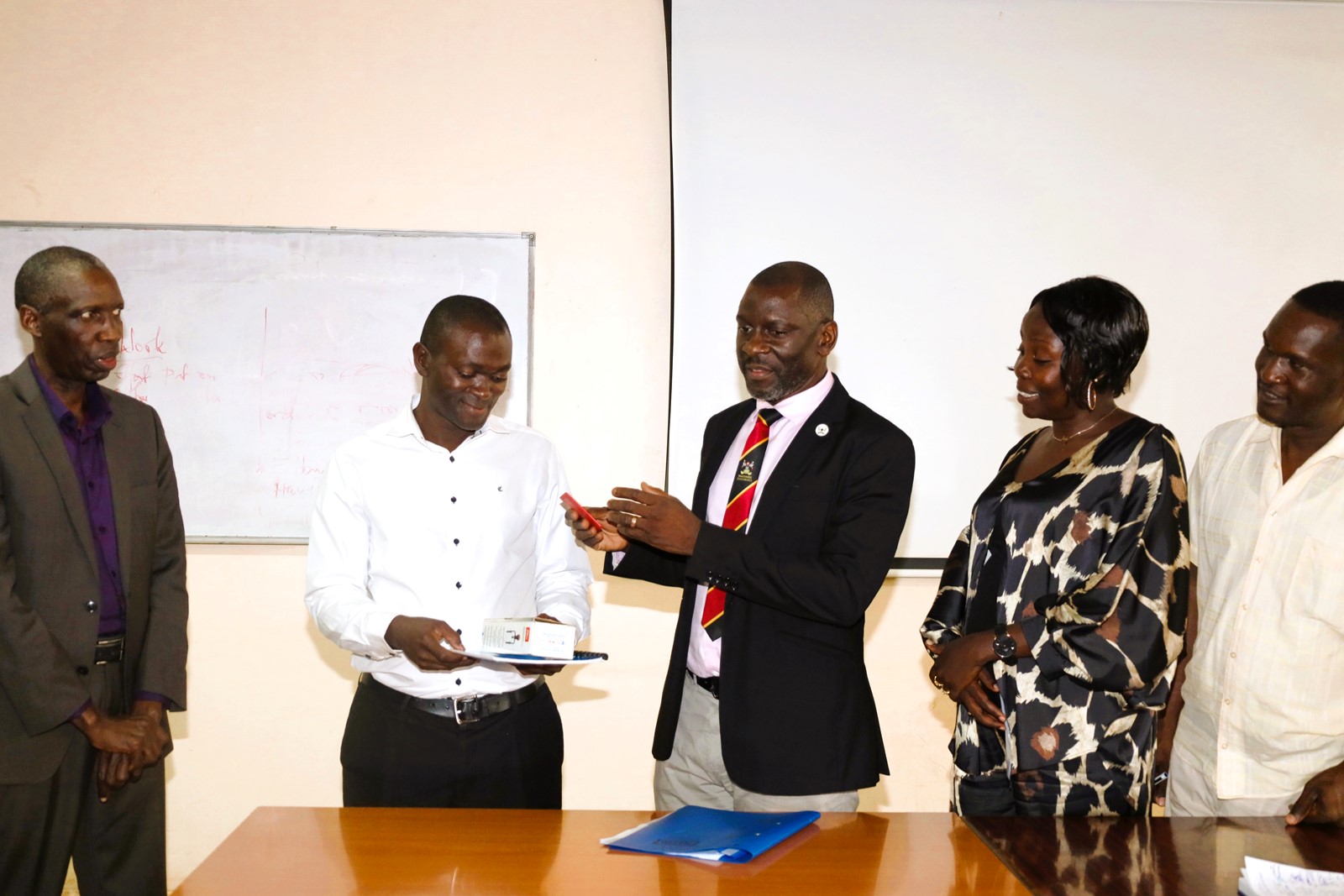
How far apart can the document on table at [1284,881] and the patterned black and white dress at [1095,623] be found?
430mm

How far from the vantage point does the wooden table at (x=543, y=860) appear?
1.78m

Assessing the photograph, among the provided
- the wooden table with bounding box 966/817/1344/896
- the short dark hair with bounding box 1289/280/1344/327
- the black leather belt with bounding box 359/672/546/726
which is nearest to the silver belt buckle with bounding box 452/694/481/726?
the black leather belt with bounding box 359/672/546/726

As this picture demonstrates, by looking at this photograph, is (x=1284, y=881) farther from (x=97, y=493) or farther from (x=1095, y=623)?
(x=97, y=493)

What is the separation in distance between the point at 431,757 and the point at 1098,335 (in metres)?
1.83

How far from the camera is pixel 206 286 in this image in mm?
4051

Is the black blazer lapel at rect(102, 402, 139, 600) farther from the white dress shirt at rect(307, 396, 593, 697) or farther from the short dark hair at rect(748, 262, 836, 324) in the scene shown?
the short dark hair at rect(748, 262, 836, 324)

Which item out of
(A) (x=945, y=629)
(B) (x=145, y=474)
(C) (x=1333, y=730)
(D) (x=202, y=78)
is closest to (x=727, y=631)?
(A) (x=945, y=629)

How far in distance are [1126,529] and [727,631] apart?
0.90 m

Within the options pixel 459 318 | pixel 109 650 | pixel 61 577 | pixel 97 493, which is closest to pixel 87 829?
pixel 109 650

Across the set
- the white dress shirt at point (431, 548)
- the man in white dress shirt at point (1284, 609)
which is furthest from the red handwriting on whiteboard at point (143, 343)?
the man in white dress shirt at point (1284, 609)

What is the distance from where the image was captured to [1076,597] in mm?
2182

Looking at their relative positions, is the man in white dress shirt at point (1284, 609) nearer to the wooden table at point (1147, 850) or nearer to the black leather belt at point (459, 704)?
the wooden table at point (1147, 850)

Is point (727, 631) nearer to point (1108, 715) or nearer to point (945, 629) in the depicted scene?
point (945, 629)

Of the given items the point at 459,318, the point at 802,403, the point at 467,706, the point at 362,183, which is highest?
the point at 362,183
